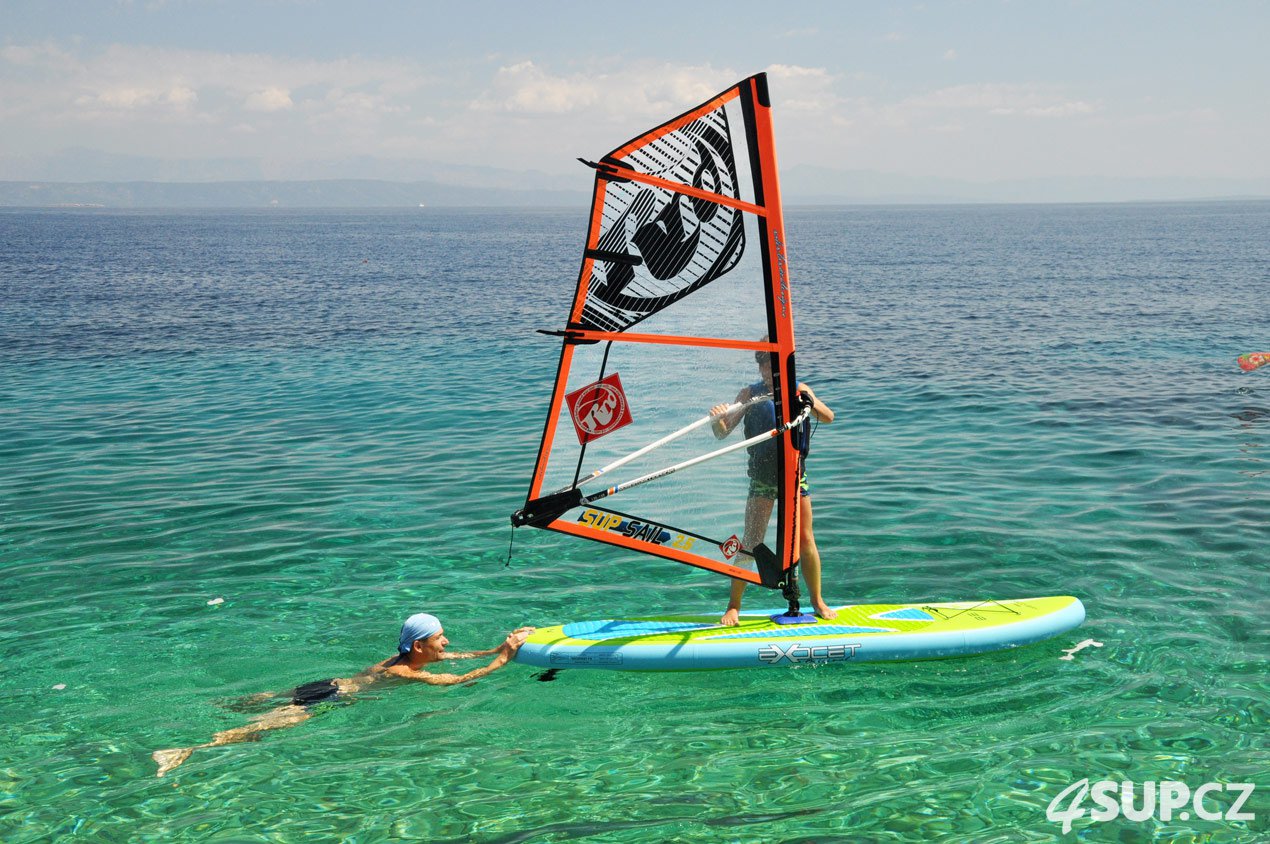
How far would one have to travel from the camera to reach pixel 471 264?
232ft

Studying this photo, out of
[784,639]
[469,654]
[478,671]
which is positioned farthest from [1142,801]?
[469,654]

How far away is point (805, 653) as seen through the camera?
8.66 meters

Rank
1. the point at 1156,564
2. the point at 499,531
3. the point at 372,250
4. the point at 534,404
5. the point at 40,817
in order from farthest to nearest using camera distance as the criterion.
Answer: the point at 372,250
the point at 534,404
the point at 499,531
the point at 1156,564
the point at 40,817

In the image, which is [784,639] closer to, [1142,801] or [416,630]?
[1142,801]

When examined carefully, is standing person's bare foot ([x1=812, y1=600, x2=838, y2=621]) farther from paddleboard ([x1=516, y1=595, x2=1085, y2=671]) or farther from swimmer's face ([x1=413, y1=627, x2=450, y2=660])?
swimmer's face ([x1=413, y1=627, x2=450, y2=660])

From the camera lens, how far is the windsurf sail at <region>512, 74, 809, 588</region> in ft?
24.3

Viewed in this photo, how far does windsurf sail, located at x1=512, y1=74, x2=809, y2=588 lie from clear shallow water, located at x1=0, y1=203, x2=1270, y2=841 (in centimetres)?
146

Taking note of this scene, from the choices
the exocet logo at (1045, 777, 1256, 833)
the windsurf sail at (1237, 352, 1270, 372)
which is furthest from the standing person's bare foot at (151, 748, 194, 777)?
the windsurf sail at (1237, 352, 1270, 372)

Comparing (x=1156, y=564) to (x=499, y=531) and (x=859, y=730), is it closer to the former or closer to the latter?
(x=859, y=730)

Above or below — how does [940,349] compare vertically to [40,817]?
above

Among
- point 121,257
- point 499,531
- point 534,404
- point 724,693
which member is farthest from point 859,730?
point 121,257

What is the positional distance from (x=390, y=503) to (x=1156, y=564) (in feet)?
31.5

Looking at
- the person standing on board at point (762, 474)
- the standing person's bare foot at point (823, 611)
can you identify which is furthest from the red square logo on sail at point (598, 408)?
the standing person's bare foot at point (823, 611)

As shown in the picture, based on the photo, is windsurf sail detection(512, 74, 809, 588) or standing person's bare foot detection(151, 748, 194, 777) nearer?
standing person's bare foot detection(151, 748, 194, 777)
